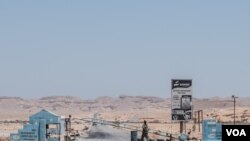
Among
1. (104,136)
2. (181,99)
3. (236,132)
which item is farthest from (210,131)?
(236,132)

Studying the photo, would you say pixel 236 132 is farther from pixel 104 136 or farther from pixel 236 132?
pixel 104 136

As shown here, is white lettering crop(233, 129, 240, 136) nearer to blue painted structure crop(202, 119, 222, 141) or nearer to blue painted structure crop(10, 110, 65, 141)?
blue painted structure crop(10, 110, 65, 141)

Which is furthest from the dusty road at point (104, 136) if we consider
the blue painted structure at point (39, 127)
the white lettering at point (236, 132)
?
the white lettering at point (236, 132)

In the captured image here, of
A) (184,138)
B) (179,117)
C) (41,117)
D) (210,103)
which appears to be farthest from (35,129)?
(210,103)

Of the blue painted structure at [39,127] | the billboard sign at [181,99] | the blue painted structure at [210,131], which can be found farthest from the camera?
the billboard sign at [181,99]

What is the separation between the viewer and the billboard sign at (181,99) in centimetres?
3831

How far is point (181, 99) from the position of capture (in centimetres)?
3844

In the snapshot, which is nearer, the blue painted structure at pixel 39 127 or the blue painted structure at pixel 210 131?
the blue painted structure at pixel 39 127

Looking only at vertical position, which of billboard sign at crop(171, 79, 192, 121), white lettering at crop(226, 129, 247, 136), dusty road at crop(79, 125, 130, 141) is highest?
billboard sign at crop(171, 79, 192, 121)

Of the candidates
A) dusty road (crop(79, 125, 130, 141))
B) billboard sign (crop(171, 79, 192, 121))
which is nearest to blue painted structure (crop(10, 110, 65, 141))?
dusty road (crop(79, 125, 130, 141))

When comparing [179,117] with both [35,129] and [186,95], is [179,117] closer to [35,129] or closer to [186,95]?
[186,95]

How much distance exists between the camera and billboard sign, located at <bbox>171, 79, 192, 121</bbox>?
126 feet

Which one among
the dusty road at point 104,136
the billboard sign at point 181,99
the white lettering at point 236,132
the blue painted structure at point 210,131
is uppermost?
the billboard sign at point 181,99

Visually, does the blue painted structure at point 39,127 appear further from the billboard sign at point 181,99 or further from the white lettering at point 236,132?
the white lettering at point 236,132
